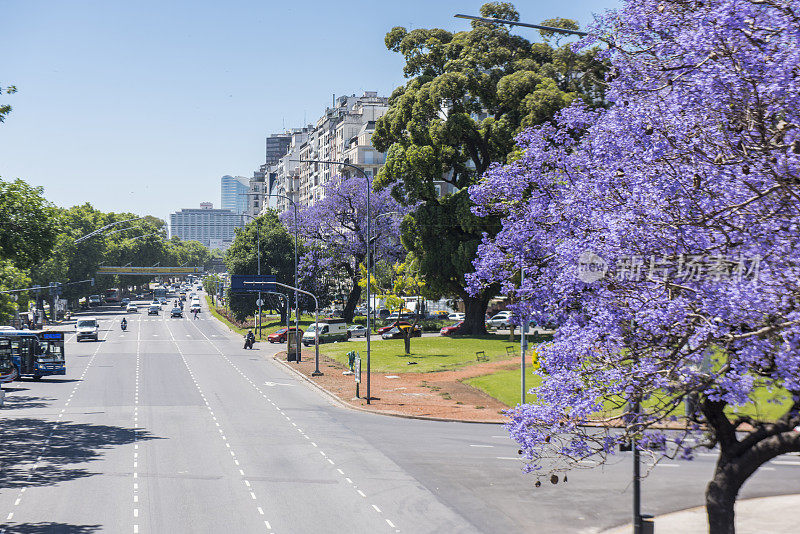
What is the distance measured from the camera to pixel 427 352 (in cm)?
5494

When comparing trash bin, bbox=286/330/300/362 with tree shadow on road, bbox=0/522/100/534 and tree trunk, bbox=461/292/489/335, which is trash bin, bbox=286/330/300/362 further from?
tree shadow on road, bbox=0/522/100/534

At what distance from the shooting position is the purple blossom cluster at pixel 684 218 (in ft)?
32.7

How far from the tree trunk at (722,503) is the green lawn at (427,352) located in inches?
1335

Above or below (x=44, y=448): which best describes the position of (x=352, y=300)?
above

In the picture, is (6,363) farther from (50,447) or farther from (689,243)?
(689,243)

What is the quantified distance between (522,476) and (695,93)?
1312cm

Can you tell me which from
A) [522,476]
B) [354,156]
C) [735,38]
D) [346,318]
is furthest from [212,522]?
[354,156]

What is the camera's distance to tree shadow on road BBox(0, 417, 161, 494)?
21.1 meters

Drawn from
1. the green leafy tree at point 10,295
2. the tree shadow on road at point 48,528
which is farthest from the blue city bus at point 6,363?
the tree shadow on road at point 48,528

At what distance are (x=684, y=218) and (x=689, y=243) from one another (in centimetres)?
35

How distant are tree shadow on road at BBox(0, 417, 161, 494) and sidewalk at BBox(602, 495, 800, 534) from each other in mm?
14188

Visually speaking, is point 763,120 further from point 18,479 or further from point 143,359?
point 143,359
